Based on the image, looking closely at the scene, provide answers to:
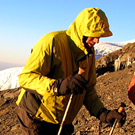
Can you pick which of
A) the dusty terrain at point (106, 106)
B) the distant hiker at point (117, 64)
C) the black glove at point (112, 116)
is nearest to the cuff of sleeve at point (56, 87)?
the black glove at point (112, 116)

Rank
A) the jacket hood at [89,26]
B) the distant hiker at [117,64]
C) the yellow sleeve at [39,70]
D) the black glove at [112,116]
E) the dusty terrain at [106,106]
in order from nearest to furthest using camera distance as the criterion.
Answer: the yellow sleeve at [39,70] → the jacket hood at [89,26] → the black glove at [112,116] → the dusty terrain at [106,106] → the distant hiker at [117,64]

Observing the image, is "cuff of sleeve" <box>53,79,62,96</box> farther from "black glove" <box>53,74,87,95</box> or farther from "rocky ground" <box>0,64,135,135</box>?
"rocky ground" <box>0,64,135,135</box>

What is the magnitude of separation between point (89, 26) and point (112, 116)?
129cm

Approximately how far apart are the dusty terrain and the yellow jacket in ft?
6.34

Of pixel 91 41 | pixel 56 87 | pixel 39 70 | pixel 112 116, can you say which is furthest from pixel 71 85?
pixel 112 116

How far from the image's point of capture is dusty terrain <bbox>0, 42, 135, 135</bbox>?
6.18 metres

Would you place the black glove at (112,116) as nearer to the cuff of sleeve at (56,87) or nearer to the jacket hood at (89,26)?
the jacket hood at (89,26)

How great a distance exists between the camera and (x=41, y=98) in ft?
8.14

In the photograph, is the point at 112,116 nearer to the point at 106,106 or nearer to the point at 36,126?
the point at 36,126

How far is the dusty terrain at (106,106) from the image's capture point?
6180 mm

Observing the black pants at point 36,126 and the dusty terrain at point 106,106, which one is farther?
the dusty terrain at point 106,106

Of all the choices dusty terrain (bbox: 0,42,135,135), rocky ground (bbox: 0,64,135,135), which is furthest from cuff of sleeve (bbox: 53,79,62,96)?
rocky ground (bbox: 0,64,135,135)

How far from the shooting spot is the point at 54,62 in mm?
2340

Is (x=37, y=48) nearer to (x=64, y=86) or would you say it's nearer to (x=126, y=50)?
(x=64, y=86)
